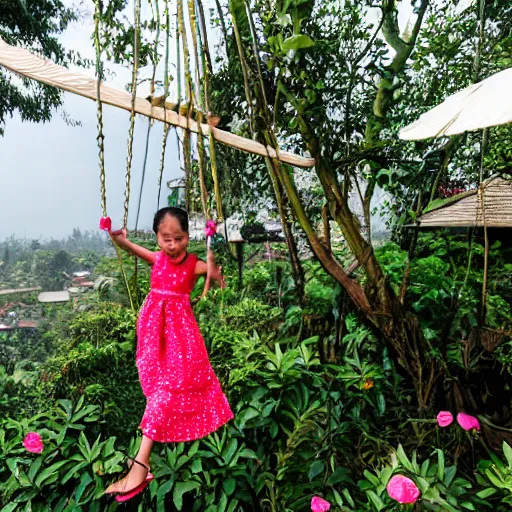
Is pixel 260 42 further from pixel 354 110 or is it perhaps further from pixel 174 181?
pixel 174 181

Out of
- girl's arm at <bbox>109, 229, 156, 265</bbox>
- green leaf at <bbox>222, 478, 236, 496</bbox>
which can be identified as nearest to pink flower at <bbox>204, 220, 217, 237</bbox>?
girl's arm at <bbox>109, 229, 156, 265</bbox>

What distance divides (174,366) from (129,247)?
23 cm

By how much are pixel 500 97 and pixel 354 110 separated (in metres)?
0.89

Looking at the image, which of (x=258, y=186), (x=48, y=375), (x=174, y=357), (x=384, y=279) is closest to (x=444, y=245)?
(x=384, y=279)

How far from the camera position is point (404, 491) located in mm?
1043

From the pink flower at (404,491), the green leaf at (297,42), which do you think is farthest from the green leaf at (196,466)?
the green leaf at (297,42)

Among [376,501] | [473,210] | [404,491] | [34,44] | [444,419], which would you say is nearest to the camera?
[404,491]

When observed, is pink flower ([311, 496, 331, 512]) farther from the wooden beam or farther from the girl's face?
the wooden beam

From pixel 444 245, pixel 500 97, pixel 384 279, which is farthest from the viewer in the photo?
pixel 444 245

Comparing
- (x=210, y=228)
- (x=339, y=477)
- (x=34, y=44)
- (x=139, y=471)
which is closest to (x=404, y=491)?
(x=339, y=477)

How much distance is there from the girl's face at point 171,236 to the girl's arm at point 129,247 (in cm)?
6

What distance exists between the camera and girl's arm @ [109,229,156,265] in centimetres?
87

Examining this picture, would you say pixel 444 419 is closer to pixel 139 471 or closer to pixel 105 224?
pixel 139 471

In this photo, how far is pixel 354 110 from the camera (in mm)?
2082
